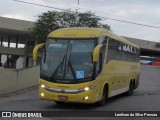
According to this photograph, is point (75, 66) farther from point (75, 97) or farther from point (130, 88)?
point (130, 88)

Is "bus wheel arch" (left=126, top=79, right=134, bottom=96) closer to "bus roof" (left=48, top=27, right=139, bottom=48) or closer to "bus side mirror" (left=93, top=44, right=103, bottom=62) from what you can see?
"bus roof" (left=48, top=27, right=139, bottom=48)

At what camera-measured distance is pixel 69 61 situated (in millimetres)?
17484

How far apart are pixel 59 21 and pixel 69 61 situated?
44.2 metres

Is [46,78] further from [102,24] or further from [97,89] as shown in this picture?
[102,24]

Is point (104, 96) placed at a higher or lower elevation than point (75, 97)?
lower

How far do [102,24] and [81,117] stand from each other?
146 ft

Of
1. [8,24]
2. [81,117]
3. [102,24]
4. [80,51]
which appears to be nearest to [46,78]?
[80,51]

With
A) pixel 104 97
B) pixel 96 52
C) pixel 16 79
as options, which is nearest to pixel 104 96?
pixel 104 97

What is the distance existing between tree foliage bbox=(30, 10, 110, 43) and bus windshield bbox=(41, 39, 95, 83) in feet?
130

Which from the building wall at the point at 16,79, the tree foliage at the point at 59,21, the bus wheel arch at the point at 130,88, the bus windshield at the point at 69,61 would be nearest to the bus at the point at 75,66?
the bus windshield at the point at 69,61

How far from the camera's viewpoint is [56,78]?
1744cm

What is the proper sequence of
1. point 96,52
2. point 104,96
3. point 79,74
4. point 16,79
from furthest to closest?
point 16,79 → point 104,96 → point 79,74 → point 96,52

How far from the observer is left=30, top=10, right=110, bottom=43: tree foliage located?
190 ft

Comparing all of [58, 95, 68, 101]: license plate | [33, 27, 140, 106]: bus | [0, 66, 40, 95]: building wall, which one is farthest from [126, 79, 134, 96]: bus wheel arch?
[58, 95, 68, 101]: license plate
